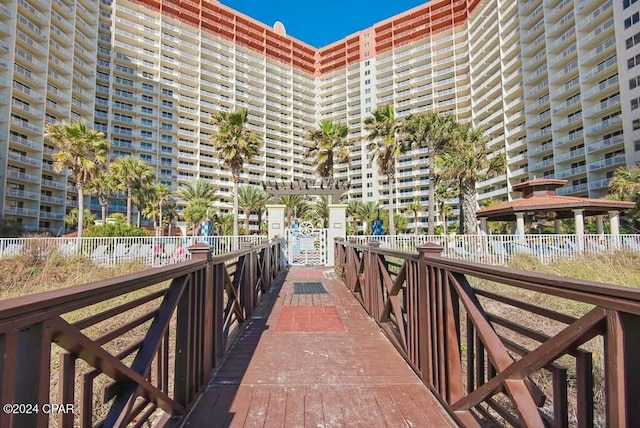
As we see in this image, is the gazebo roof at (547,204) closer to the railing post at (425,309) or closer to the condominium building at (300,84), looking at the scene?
the condominium building at (300,84)

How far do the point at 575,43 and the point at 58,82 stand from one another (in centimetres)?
6342

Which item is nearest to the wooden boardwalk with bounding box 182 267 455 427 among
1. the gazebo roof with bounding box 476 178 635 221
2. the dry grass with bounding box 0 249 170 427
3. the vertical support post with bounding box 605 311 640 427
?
the vertical support post with bounding box 605 311 640 427

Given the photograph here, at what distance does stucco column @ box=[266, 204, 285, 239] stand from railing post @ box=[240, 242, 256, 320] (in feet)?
24.7

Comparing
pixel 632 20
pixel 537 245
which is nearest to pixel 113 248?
pixel 537 245

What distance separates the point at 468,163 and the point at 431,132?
378 centimetres

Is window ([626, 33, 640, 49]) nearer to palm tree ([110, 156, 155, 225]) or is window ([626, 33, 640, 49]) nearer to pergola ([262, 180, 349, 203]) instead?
pergola ([262, 180, 349, 203])

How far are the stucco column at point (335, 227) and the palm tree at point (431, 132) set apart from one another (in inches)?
597

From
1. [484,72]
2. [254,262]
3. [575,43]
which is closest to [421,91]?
[484,72]

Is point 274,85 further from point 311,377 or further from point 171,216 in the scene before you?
point 311,377

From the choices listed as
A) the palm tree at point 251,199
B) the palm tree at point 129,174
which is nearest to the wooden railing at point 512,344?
the palm tree at point 129,174

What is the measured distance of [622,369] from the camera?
45.6 inches

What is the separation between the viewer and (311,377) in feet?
10.6

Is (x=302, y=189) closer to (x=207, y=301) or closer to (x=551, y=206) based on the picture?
(x=207, y=301)

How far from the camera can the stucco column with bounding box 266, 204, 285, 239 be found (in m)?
13.5
